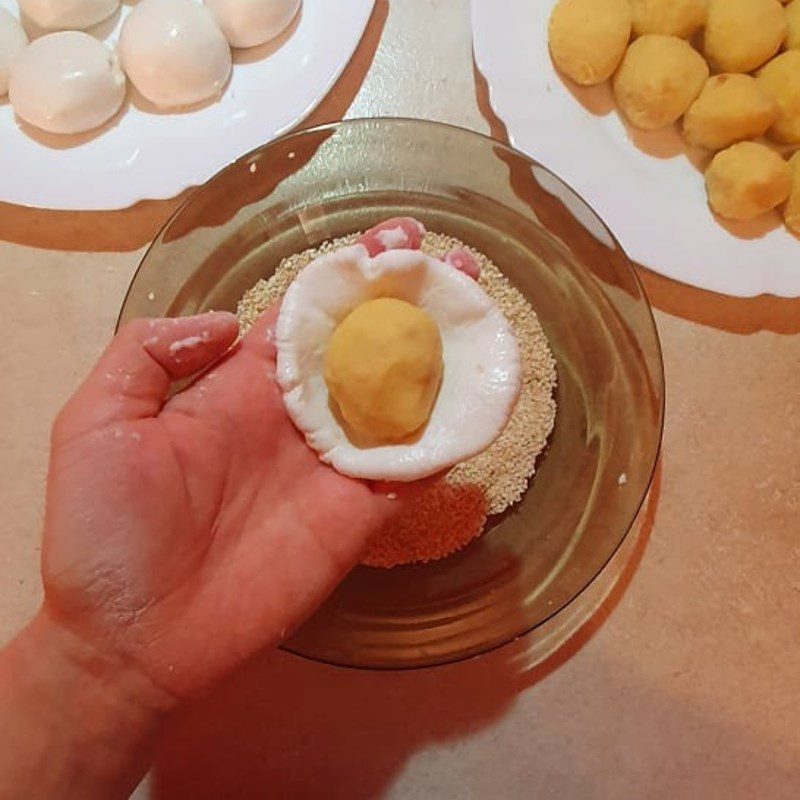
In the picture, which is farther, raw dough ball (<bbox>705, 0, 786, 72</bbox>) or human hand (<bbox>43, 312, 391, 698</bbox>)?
raw dough ball (<bbox>705, 0, 786, 72</bbox>)

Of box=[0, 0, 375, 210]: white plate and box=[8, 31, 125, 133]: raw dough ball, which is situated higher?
box=[8, 31, 125, 133]: raw dough ball

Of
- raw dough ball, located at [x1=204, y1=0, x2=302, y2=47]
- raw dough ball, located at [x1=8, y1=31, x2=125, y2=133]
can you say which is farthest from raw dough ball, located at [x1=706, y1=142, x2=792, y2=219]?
raw dough ball, located at [x1=8, y1=31, x2=125, y2=133]

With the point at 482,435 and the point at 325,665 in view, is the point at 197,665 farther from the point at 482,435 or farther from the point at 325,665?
the point at 482,435

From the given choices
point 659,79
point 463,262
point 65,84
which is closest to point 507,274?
point 463,262

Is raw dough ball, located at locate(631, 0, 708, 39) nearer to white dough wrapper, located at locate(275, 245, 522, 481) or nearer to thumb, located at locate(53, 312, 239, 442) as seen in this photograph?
white dough wrapper, located at locate(275, 245, 522, 481)

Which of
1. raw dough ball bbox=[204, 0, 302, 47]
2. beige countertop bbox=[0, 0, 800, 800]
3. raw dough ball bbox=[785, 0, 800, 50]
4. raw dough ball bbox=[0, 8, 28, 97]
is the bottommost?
beige countertop bbox=[0, 0, 800, 800]

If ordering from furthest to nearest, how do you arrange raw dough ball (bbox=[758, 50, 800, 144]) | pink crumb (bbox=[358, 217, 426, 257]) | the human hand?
1. raw dough ball (bbox=[758, 50, 800, 144])
2. pink crumb (bbox=[358, 217, 426, 257])
3. the human hand

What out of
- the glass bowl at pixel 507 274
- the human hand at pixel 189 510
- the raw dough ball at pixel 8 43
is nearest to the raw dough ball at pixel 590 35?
the glass bowl at pixel 507 274

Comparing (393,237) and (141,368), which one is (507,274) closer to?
(393,237)
